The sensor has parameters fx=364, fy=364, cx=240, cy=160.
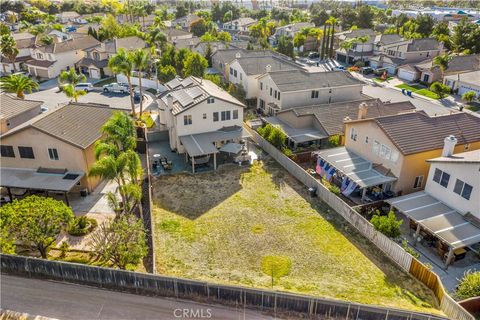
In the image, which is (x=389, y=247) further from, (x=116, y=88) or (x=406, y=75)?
(x=406, y=75)

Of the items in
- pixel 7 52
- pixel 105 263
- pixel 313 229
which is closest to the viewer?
pixel 105 263

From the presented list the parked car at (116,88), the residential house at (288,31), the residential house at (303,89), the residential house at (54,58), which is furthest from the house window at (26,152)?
the residential house at (288,31)

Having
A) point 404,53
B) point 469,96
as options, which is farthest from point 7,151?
point 404,53

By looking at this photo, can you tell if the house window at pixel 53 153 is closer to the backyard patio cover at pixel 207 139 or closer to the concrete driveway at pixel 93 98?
the backyard patio cover at pixel 207 139

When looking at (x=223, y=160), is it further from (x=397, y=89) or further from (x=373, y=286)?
A: (x=397, y=89)

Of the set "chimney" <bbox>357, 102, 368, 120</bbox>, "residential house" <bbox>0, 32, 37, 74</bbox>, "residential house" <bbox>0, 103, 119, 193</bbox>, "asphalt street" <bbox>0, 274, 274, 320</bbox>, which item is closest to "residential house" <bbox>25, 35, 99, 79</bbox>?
"residential house" <bbox>0, 32, 37, 74</bbox>

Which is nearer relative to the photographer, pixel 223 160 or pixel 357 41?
pixel 223 160

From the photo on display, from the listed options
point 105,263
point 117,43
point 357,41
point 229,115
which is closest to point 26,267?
point 105,263

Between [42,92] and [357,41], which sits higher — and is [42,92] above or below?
below

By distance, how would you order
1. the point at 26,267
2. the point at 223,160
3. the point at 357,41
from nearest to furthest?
the point at 26,267
the point at 223,160
the point at 357,41
